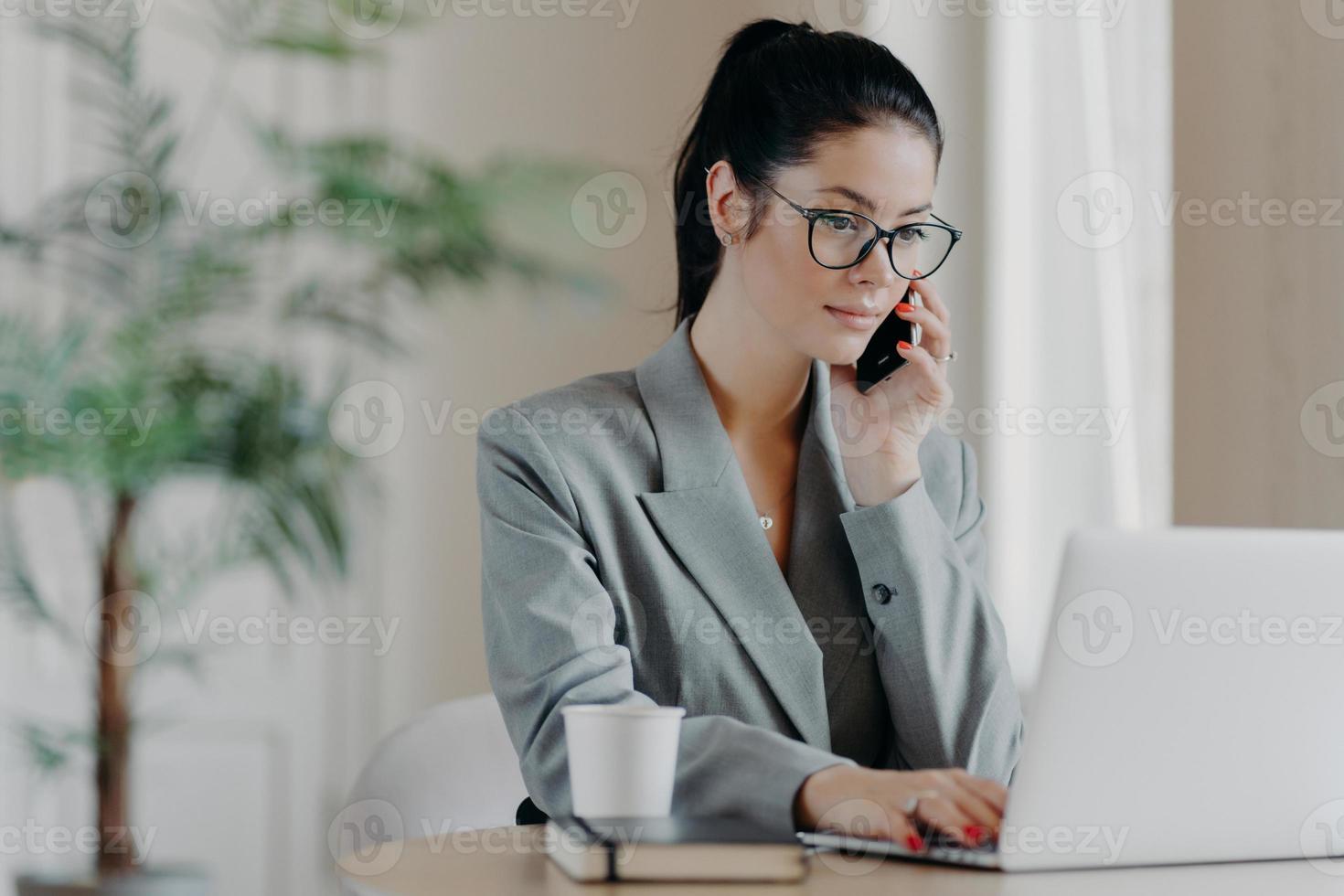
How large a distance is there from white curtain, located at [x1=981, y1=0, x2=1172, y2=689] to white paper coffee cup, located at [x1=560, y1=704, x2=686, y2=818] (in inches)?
61.8

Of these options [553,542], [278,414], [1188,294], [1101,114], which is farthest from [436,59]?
[553,542]

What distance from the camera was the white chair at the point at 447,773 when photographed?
4.80 feet

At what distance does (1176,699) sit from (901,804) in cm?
21

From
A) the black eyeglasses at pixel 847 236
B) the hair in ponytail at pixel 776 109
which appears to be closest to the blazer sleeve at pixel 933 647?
the black eyeglasses at pixel 847 236

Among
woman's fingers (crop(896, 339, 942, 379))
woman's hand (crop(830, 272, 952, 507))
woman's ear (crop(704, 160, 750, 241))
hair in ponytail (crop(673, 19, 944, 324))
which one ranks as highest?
hair in ponytail (crop(673, 19, 944, 324))

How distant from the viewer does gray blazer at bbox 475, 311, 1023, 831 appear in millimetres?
1388

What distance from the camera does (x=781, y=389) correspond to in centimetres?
162

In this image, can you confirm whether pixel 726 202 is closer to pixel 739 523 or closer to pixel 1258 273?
pixel 739 523

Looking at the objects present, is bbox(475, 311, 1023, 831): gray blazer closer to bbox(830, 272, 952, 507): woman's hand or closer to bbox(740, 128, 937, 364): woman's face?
bbox(830, 272, 952, 507): woman's hand

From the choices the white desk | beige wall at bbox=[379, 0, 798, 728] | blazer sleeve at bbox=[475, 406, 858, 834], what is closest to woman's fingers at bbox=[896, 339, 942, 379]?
blazer sleeve at bbox=[475, 406, 858, 834]

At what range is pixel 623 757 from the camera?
991mm

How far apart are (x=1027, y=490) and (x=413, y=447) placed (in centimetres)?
130

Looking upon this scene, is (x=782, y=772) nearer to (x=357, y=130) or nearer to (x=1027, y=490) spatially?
(x=1027, y=490)

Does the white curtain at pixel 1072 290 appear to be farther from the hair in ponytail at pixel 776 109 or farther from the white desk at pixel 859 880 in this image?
the white desk at pixel 859 880
